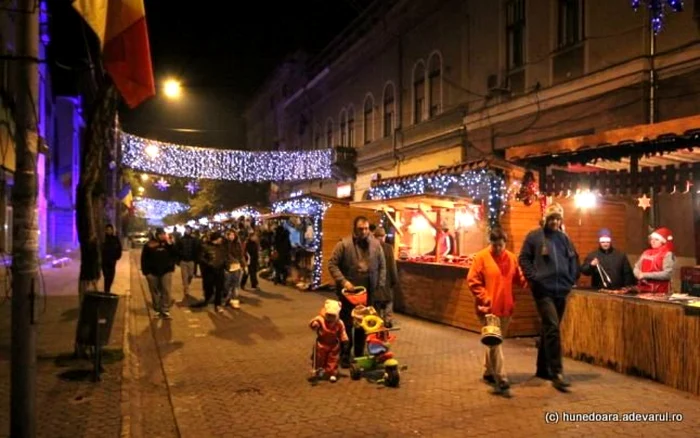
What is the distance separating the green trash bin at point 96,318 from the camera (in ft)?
23.4

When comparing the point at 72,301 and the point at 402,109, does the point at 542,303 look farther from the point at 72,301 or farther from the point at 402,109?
the point at 402,109

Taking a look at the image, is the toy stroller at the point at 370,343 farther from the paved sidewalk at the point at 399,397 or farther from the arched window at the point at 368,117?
the arched window at the point at 368,117

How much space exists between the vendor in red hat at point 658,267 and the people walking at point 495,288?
8.26ft

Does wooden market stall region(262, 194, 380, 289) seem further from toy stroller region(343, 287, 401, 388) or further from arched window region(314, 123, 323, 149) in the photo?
arched window region(314, 123, 323, 149)

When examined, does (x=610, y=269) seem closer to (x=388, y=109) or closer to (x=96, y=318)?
(x=96, y=318)

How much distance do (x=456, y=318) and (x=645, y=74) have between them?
584 centimetres

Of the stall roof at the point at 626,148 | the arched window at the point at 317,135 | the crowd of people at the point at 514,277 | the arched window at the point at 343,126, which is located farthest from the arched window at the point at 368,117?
the stall roof at the point at 626,148

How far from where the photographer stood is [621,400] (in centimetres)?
618

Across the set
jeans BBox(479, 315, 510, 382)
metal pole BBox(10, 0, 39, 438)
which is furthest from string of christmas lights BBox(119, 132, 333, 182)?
jeans BBox(479, 315, 510, 382)

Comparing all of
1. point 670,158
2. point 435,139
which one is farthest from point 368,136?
point 670,158

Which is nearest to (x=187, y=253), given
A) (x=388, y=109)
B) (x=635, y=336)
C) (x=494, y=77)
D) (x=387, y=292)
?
(x=387, y=292)

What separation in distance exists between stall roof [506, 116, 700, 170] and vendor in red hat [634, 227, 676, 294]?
1108mm

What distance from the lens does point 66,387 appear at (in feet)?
22.1

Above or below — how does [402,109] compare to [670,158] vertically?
above
